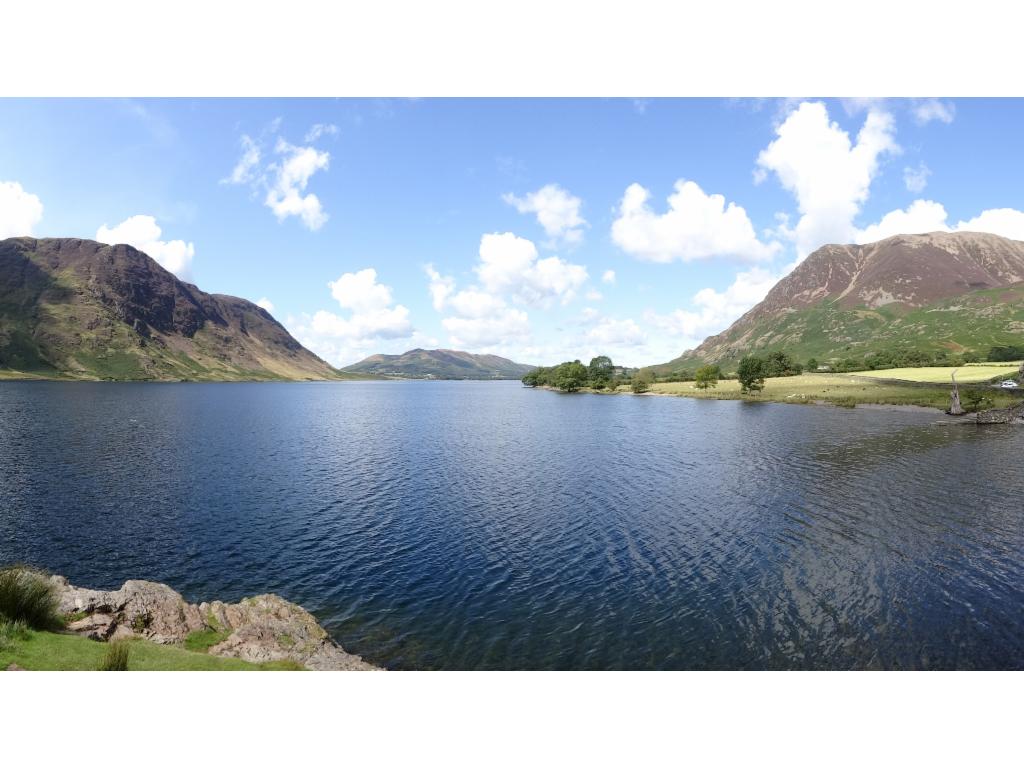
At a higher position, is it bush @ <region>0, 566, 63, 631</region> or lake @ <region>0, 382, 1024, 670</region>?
bush @ <region>0, 566, 63, 631</region>

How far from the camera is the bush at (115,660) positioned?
Result: 667 inches

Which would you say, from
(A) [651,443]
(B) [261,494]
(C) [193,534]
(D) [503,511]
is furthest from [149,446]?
(A) [651,443]

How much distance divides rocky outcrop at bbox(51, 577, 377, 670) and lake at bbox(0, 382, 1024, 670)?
278 cm

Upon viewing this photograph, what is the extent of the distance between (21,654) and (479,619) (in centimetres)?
1958

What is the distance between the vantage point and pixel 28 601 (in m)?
19.6

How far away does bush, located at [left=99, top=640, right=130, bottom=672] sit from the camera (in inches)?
667

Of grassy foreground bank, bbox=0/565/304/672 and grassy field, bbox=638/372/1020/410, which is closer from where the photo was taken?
grassy foreground bank, bbox=0/565/304/672

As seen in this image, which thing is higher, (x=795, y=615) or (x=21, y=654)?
(x=21, y=654)

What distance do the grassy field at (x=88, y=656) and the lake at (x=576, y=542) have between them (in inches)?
302

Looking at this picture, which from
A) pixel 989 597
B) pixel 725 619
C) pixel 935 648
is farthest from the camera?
pixel 989 597

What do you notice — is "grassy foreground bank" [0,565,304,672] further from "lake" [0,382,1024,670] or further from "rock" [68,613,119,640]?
"lake" [0,382,1024,670]

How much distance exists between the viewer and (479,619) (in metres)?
28.5

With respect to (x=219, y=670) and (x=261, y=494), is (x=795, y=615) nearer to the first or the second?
(x=219, y=670)

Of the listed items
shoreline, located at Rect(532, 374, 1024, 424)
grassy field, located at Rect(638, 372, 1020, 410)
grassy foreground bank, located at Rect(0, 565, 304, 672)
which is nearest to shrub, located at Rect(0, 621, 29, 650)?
grassy foreground bank, located at Rect(0, 565, 304, 672)
